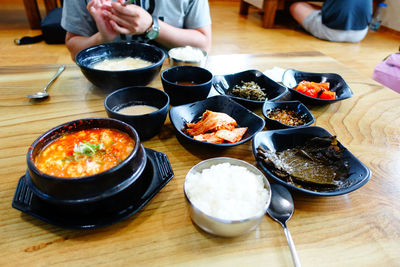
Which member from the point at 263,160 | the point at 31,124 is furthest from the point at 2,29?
the point at 263,160

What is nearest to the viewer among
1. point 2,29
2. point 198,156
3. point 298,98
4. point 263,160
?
point 263,160

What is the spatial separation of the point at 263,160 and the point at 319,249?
14.3 inches

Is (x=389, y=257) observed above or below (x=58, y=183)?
below

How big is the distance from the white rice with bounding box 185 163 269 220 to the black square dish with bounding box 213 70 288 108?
0.68 metres

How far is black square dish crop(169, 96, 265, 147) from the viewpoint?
128 cm

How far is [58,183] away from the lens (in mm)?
723

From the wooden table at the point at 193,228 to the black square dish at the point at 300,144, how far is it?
69 mm

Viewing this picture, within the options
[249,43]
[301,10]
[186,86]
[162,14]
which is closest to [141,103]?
[186,86]

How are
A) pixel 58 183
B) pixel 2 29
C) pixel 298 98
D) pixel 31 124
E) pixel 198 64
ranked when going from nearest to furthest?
1. pixel 58 183
2. pixel 31 124
3. pixel 298 98
4. pixel 198 64
5. pixel 2 29

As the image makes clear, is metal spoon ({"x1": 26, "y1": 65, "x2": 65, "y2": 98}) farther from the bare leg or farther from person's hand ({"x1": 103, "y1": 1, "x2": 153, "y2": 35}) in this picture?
the bare leg

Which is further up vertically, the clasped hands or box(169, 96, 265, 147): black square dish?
the clasped hands

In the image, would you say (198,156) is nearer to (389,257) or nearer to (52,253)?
(52,253)

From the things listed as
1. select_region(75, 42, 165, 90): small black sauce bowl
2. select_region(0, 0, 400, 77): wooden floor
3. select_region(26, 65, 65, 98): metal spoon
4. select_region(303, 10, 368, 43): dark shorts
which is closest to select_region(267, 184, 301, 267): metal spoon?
select_region(75, 42, 165, 90): small black sauce bowl

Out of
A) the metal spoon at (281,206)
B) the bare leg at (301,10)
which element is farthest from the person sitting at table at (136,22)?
the bare leg at (301,10)
